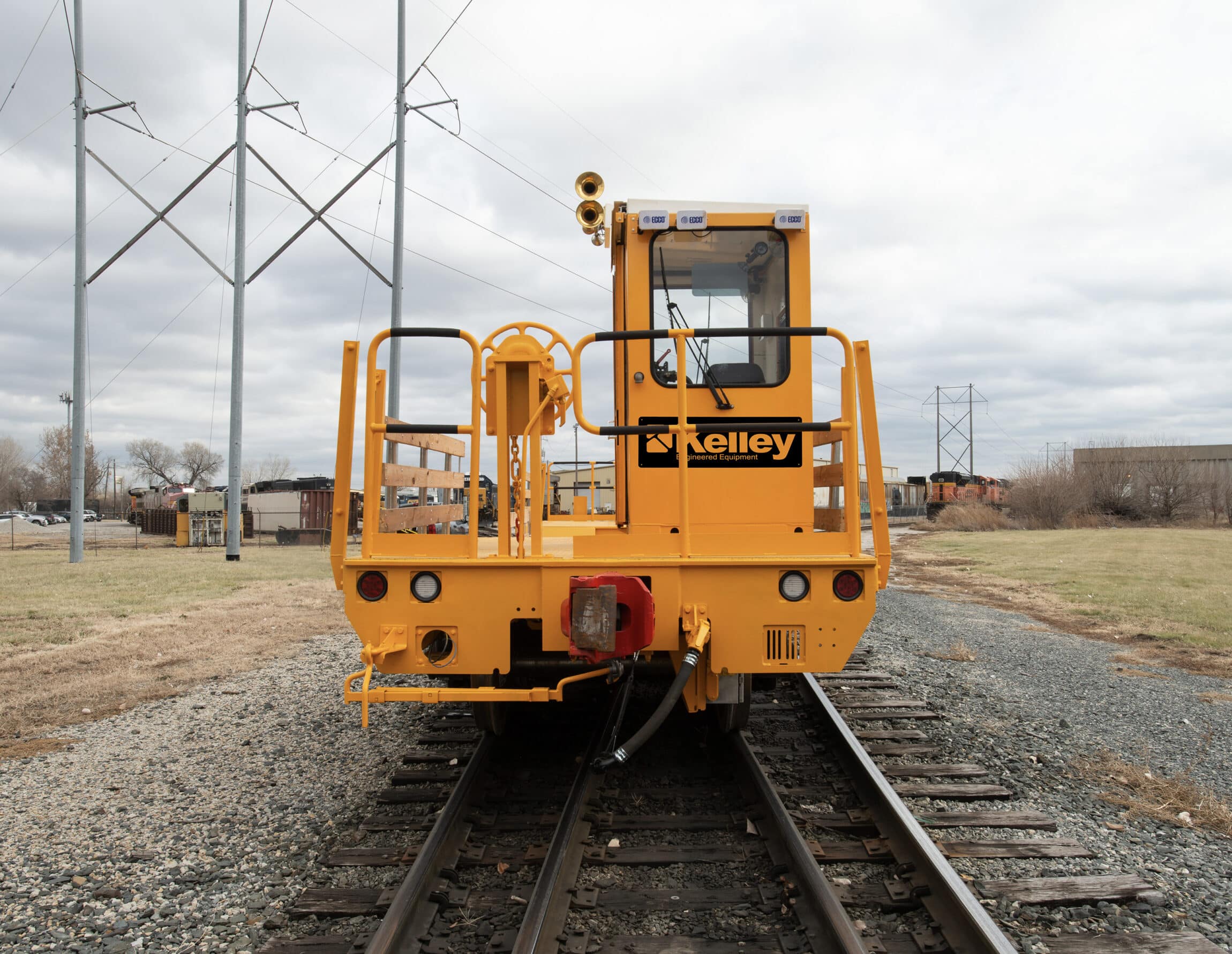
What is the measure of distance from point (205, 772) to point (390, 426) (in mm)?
2637

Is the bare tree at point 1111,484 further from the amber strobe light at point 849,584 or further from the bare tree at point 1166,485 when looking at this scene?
the amber strobe light at point 849,584

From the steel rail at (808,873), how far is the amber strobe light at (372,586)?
6.93 feet

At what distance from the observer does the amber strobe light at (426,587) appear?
144 inches

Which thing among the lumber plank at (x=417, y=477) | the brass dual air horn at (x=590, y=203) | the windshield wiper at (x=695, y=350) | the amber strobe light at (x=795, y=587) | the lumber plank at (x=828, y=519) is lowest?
the amber strobe light at (x=795, y=587)

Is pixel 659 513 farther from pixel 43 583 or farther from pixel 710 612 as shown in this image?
pixel 43 583

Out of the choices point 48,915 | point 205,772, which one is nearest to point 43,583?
point 205,772

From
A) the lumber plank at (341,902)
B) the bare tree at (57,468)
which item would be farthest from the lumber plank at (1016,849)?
the bare tree at (57,468)

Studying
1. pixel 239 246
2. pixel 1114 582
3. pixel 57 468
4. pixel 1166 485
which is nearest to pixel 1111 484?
pixel 1166 485

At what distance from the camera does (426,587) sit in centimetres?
365

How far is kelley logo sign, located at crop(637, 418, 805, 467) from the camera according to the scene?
15.0 feet

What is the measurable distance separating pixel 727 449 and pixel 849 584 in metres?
1.21

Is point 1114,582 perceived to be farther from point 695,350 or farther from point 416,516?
point 416,516

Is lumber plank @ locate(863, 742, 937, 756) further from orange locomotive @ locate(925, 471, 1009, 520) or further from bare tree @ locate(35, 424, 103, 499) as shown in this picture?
bare tree @ locate(35, 424, 103, 499)

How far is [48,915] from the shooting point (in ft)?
10.3
